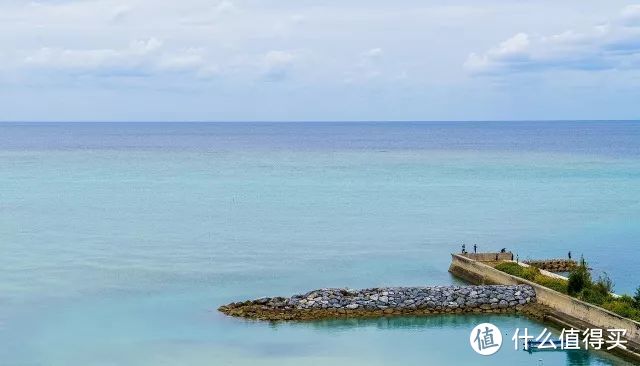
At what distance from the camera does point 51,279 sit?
163 ft

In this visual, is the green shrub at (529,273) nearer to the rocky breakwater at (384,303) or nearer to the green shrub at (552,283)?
the green shrub at (552,283)

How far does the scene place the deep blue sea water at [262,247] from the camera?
123ft

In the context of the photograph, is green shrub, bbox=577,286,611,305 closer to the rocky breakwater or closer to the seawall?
the seawall

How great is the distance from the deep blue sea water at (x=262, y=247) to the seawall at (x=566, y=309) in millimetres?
1193

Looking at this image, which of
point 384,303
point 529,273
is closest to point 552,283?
point 529,273

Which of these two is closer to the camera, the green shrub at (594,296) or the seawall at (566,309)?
the seawall at (566,309)

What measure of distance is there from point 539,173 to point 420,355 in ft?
284

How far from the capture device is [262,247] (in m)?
60.4

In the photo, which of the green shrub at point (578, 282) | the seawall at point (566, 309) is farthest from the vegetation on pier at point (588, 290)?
the seawall at point (566, 309)

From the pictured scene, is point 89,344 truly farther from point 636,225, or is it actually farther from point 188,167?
point 188,167

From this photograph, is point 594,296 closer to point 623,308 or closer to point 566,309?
point 566,309

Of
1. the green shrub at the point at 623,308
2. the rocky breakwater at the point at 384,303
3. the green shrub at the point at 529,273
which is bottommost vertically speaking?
the rocky breakwater at the point at 384,303

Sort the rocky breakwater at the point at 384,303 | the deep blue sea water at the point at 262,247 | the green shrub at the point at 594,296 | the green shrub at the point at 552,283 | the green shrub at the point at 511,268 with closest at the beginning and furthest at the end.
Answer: the deep blue sea water at the point at 262,247, the green shrub at the point at 594,296, the rocky breakwater at the point at 384,303, the green shrub at the point at 552,283, the green shrub at the point at 511,268

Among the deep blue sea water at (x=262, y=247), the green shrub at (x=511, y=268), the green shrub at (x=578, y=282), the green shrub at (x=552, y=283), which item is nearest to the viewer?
the deep blue sea water at (x=262, y=247)
